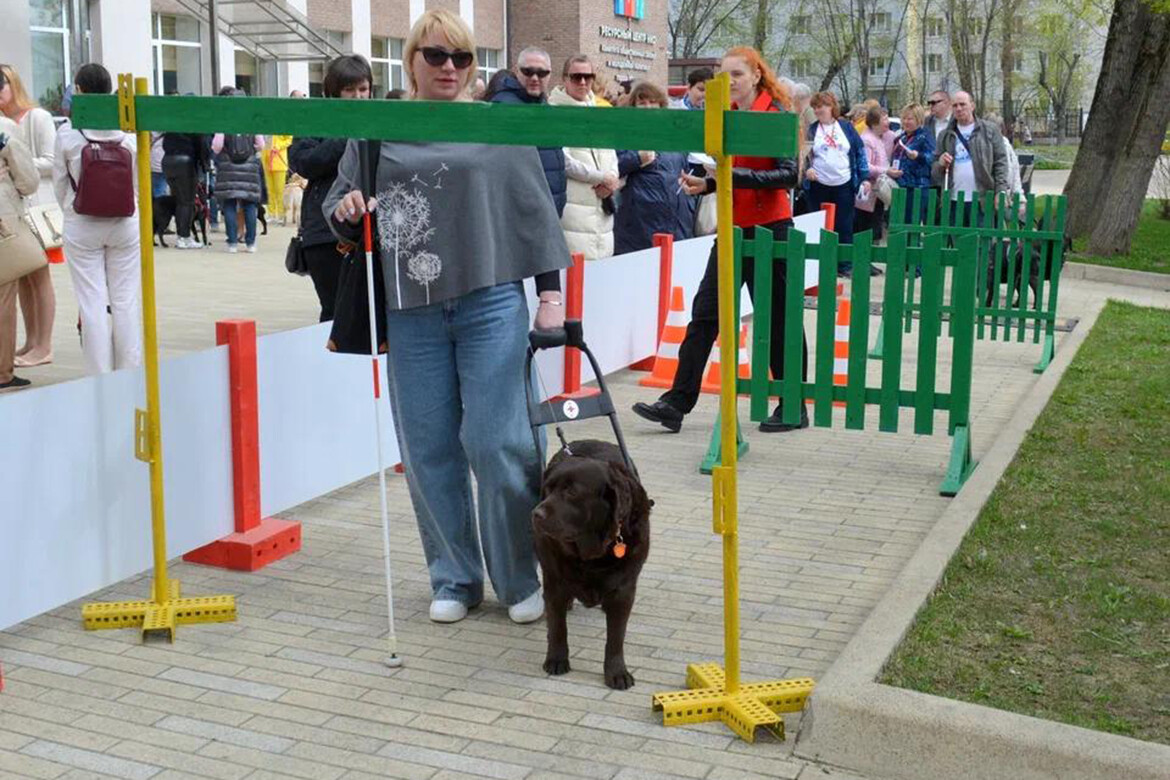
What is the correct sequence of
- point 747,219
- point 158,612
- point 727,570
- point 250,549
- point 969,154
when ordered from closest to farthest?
point 727,570 < point 158,612 < point 250,549 < point 747,219 < point 969,154

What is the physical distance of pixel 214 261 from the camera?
683 inches

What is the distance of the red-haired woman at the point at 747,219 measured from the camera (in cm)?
751

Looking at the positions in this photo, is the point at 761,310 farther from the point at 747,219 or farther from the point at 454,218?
the point at 454,218

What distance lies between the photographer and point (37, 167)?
910 centimetres

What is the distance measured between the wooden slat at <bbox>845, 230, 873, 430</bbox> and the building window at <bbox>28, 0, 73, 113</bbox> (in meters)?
19.4

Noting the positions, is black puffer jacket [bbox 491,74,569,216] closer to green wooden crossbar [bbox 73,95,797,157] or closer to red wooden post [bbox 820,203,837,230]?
green wooden crossbar [bbox 73,95,797,157]

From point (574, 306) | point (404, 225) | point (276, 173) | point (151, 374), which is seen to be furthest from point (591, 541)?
point (276, 173)

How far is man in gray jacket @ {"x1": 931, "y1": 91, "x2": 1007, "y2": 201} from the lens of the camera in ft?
45.6

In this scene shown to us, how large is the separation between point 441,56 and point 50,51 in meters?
21.6

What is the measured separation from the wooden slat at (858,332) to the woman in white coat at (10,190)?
4.80m

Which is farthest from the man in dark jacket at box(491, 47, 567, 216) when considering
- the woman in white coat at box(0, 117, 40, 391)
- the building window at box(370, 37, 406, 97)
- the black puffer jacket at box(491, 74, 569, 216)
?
the building window at box(370, 37, 406, 97)

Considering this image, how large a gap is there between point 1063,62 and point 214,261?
222 feet

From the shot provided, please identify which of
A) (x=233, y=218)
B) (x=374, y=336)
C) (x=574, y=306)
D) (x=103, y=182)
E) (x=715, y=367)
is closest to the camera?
(x=374, y=336)

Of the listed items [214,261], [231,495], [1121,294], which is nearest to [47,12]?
[214,261]
